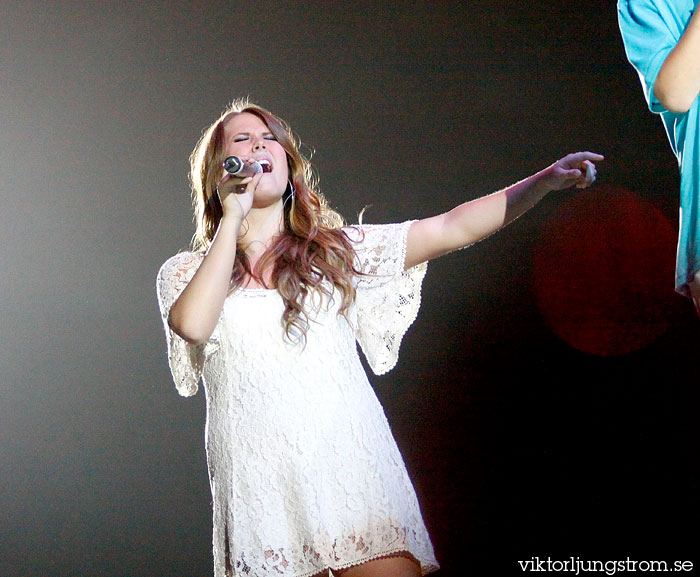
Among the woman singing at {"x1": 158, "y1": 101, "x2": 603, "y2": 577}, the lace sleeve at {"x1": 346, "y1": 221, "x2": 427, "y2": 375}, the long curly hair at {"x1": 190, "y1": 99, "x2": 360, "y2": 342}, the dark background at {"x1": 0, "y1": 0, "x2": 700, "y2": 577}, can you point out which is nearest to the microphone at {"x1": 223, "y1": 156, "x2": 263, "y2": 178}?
the woman singing at {"x1": 158, "y1": 101, "x2": 603, "y2": 577}

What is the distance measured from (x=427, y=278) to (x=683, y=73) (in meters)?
1.51

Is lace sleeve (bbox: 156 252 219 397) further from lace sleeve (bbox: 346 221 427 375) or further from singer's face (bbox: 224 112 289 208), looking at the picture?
lace sleeve (bbox: 346 221 427 375)

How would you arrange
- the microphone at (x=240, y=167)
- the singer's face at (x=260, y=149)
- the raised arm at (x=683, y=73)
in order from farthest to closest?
the singer's face at (x=260, y=149)
the microphone at (x=240, y=167)
the raised arm at (x=683, y=73)

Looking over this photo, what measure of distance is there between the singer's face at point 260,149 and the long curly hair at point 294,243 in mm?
19

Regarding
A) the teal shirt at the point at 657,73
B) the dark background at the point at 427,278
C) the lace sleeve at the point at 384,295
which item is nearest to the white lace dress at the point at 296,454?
the lace sleeve at the point at 384,295

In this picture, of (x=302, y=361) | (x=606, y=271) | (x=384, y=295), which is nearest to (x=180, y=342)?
(x=302, y=361)

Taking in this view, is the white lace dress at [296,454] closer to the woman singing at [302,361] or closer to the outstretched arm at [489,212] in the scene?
the woman singing at [302,361]

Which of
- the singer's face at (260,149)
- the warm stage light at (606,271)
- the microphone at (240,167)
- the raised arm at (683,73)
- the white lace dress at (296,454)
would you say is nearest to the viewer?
the raised arm at (683,73)

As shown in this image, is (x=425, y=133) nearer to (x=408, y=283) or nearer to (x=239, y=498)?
(x=408, y=283)

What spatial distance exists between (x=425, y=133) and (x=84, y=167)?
1.19m

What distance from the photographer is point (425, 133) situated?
2.60m

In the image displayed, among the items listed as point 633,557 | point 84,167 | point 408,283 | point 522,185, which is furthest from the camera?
point 84,167

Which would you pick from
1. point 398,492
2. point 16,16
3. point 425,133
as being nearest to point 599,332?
point 425,133

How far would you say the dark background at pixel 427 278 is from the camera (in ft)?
8.05
